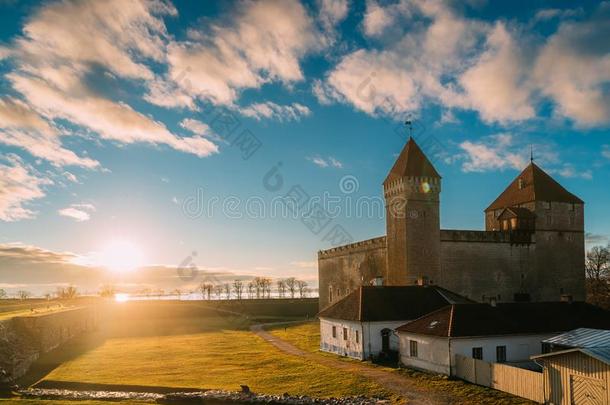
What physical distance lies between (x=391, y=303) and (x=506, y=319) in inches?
346

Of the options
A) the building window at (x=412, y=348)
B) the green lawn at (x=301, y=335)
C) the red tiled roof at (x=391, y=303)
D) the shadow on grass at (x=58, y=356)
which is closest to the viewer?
the building window at (x=412, y=348)

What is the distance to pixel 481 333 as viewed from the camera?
2822 centimetres

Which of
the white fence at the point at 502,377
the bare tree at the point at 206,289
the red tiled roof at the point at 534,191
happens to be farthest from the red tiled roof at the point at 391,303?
the bare tree at the point at 206,289

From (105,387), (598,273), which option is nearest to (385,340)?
(105,387)

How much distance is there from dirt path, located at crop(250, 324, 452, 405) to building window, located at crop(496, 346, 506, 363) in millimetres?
5241

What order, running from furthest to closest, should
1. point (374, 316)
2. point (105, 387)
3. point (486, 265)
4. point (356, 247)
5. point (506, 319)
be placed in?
point (356, 247) < point (486, 265) < point (374, 316) < point (506, 319) < point (105, 387)

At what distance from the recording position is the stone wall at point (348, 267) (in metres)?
51.7

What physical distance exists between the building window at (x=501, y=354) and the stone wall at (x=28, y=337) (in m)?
27.7

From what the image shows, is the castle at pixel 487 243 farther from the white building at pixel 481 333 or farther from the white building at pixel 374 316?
the white building at pixel 481 333

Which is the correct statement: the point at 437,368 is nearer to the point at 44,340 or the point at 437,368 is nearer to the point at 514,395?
the point at 514,395

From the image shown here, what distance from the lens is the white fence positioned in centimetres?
2278

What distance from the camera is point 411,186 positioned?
46625 mm

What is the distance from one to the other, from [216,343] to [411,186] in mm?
23545

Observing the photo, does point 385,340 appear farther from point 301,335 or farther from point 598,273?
point 598,273
